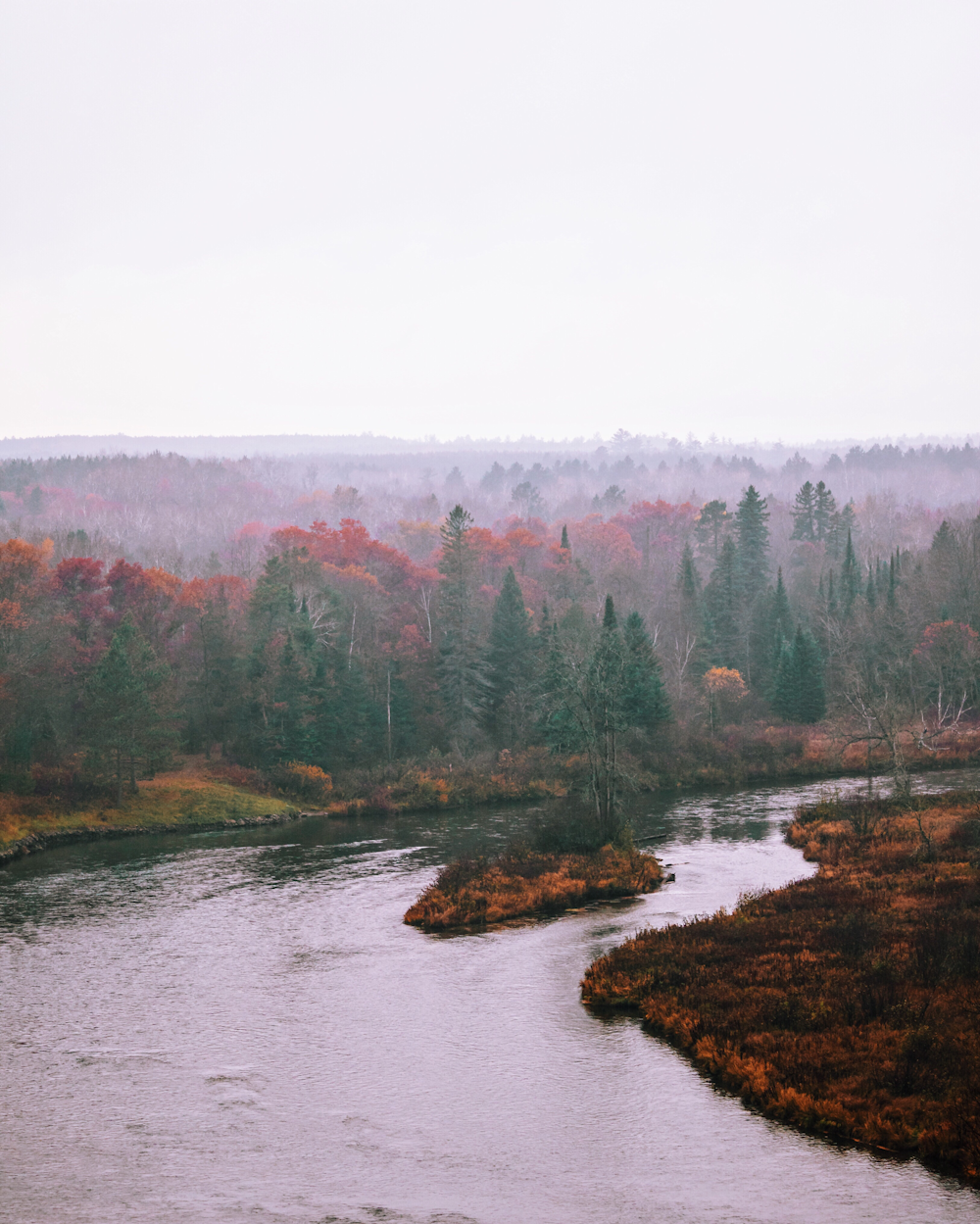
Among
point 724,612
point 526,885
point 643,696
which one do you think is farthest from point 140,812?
point 724,612

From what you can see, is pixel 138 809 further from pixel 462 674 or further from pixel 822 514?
pixel 822 514

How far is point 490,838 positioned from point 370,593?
49.4 metres

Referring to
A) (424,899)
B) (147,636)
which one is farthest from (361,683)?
(424,899)

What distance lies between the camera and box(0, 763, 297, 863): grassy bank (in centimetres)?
5072

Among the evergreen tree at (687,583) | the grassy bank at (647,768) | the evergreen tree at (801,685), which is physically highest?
the evergreen tree at (687,583)

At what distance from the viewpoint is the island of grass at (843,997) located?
17.7m

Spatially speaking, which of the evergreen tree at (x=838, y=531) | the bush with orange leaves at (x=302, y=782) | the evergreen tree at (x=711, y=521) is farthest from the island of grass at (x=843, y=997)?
the evergreen tree at (x=838, y=531)

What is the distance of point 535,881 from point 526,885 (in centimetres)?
60

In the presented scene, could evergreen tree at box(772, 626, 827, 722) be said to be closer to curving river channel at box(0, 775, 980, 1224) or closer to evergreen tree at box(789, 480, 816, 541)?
curving river channel at box(0, 775, 980, 1224)

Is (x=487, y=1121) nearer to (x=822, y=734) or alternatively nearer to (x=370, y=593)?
A: (x=822, y=734)

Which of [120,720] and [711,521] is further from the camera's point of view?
[711,521]

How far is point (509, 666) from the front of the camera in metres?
80.8

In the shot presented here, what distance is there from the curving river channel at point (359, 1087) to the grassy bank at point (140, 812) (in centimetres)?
1319

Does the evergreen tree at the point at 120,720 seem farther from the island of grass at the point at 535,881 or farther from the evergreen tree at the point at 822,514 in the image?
the evergreen tree at the point at 822,514
